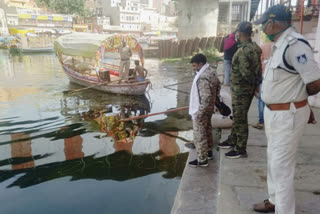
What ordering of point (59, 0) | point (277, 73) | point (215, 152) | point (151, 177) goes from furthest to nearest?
1. point (59, 0)
2. point (151, 177)
3. point (215, 152)
4. point (277, 73)

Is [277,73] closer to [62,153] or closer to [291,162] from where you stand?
[291,162]

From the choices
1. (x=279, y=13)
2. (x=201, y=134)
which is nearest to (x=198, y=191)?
(x=201, y=134)

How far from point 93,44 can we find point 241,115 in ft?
36.3

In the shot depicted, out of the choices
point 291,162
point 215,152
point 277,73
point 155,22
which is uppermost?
point 155,22

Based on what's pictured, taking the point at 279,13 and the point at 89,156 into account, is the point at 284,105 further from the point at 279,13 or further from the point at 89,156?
the point at 89,156

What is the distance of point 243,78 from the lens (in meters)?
3.54

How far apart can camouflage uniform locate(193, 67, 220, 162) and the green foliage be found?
58213 mm

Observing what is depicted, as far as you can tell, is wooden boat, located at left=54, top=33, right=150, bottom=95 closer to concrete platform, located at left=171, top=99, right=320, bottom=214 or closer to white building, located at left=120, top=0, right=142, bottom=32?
concrete platform, located at left=171, top=99, right=320, bottom=214

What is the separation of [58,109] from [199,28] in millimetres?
21999

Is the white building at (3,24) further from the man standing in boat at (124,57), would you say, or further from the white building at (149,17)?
the man standing in boat at (124,57)

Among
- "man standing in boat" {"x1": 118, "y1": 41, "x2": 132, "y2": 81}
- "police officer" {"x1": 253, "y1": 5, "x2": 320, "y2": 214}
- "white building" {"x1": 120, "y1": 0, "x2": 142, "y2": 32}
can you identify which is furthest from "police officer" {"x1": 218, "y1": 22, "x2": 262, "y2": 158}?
"white building" {"x1": 120, "y1": 0, "x2": 142, "y2": 32}

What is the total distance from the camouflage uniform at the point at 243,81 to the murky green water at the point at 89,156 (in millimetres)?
1651

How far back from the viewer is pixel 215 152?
443 cm

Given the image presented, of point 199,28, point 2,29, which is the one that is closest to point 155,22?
point 2,29
